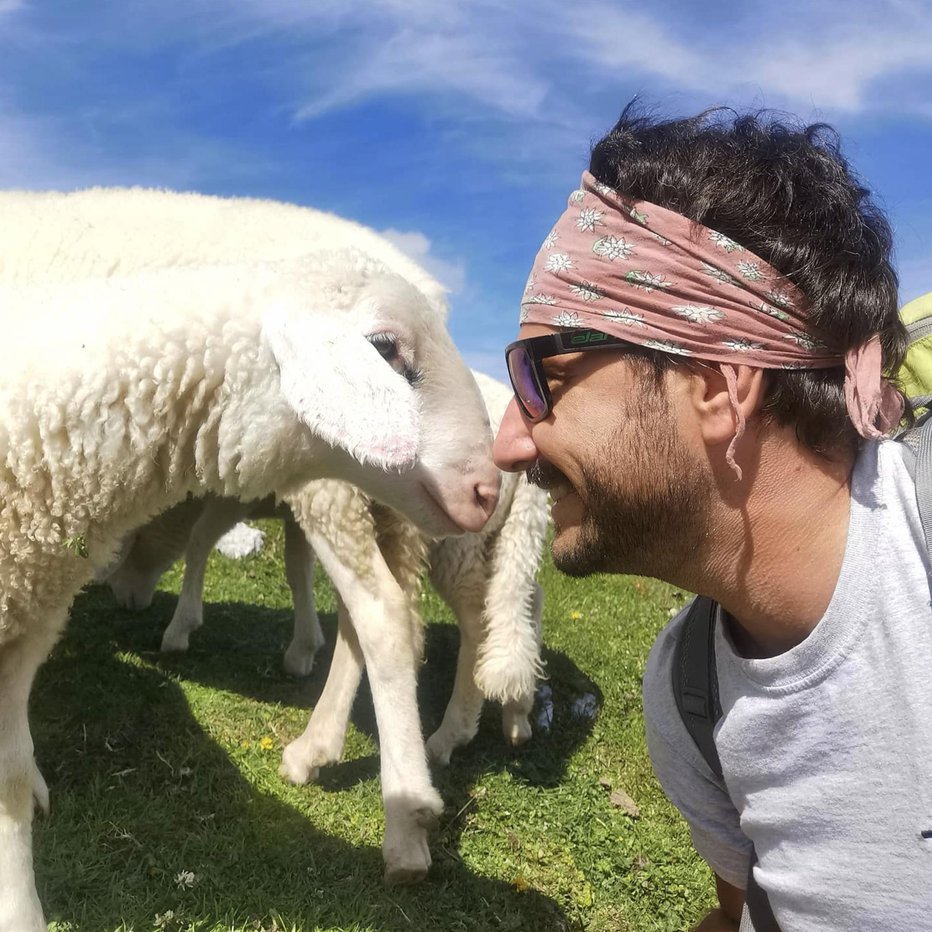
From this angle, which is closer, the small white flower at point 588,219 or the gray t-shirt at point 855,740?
the gray t-shirt at point 855,740

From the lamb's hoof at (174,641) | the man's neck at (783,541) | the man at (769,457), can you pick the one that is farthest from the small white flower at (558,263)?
the lamb's hoof at (174,641)

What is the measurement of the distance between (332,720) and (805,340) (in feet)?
8.97

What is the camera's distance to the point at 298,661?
482 cm

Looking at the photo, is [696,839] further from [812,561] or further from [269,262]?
[269,262]

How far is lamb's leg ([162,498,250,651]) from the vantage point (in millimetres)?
4805

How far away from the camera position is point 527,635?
12.2 feet

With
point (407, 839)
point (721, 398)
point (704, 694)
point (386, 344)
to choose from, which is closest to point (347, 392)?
point (386, 344)

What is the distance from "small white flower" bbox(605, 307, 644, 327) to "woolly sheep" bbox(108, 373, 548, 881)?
193cm

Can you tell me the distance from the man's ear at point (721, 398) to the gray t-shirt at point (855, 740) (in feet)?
0.72

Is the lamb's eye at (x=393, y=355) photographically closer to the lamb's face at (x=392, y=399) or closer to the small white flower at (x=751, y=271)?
the lamb's face at (x=392, y=399)

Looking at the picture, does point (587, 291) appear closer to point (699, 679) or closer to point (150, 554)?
point (699, 679)

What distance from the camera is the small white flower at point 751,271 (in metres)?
1.58

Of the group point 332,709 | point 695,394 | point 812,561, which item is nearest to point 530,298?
point 695,394

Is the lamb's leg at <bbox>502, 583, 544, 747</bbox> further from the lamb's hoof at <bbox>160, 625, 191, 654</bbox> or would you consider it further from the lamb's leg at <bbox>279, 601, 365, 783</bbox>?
the lamb's hoof at <bbox>160, 625, 191, 654</bbox>
